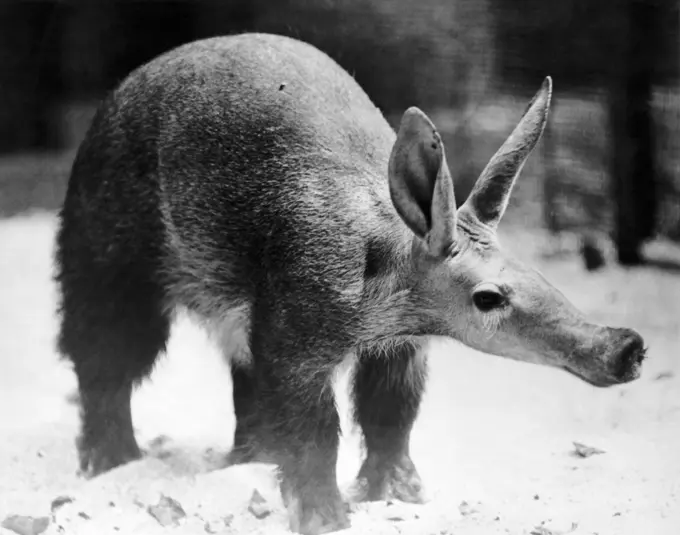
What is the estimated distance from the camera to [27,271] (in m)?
3.57

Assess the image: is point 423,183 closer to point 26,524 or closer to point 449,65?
point 449,65

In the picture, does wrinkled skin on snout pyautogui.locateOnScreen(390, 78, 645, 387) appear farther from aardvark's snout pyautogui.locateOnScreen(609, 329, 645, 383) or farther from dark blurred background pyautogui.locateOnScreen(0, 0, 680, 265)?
dark blurred background pyautogui.locateOnScreen(0, 0, 680, 265)

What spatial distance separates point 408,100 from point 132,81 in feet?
2.83

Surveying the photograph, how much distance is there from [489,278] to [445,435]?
70 cm

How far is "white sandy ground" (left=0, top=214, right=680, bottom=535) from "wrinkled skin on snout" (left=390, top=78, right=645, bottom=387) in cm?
36

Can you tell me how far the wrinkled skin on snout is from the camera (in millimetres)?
2541

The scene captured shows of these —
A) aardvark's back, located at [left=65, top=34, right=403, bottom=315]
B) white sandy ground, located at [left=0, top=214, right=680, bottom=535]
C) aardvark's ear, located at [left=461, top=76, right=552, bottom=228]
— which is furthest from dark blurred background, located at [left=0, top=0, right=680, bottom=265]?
aardvark's ear, located at [left=461, top=76, right=552, bottom=228]

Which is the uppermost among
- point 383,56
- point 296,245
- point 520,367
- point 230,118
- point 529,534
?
point 383,56

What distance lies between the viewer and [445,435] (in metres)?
3.20

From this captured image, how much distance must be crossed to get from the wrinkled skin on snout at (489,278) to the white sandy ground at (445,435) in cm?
36

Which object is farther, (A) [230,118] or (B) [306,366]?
(A) [230,118]

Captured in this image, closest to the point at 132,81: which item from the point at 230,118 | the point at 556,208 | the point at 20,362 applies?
the point at 230,118

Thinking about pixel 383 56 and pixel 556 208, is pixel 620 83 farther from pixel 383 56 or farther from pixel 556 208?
pixel 383 56

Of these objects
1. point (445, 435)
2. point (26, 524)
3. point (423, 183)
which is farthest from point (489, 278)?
point (26, 524)
